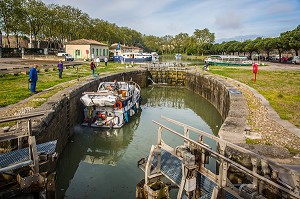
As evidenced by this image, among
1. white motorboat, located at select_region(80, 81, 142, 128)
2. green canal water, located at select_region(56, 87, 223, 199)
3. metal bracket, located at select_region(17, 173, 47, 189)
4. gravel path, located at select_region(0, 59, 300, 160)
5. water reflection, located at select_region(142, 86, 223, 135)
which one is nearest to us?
metal bracket, located at select_region(17, 173, 47, 189)

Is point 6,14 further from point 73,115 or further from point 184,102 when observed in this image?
point 73,115

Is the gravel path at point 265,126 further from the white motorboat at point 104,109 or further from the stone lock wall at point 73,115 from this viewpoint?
the white motorboat at point 104,109

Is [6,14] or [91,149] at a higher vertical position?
[6,14]

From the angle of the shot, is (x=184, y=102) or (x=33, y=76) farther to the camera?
(x=184, y=102)

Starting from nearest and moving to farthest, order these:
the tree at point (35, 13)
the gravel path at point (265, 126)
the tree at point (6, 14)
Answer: the gravel path at point (265, 126), the tree at point (6, 14), the tree at point (35, 13)

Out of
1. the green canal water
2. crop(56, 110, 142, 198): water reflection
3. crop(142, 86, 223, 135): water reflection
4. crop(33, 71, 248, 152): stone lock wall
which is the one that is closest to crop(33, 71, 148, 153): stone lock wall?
crop(33, 71, 248, 152): stone lock wall

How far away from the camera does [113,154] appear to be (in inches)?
448

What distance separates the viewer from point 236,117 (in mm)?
10008

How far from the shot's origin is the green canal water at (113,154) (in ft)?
27.4

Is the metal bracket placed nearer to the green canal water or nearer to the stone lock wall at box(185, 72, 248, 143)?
the green canal water

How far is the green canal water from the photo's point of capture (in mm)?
8344

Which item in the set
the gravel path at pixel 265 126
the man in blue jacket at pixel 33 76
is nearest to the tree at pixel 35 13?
the man in blue jacket at pixel 33 76

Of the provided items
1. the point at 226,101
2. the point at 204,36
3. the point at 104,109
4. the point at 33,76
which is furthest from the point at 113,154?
the point at 204,36

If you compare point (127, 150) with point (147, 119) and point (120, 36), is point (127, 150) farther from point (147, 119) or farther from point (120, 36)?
point (120, 36)
